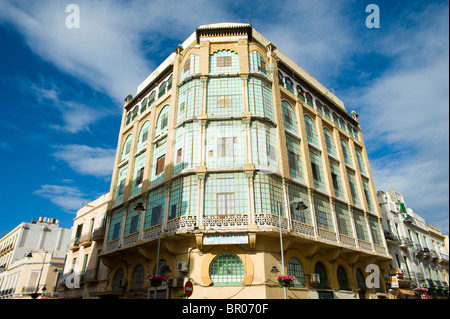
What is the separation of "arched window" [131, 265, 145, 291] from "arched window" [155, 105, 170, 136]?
10.9m

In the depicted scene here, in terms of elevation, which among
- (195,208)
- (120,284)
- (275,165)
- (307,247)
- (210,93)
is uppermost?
(210,93)

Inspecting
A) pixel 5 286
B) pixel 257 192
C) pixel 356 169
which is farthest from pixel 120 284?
pixel 5 286

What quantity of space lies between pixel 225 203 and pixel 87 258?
60.0 ft

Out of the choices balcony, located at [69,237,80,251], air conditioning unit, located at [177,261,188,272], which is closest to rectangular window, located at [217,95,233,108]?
air conditioning unit, located at [177,261,188,272]

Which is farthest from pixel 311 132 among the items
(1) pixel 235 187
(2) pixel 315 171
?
(1) pixel 235 187

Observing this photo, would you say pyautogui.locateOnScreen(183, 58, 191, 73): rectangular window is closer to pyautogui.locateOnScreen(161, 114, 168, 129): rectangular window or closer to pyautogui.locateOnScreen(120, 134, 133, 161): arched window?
pyautogui.locateOnScreen(161, 114, 168, 129): rectangular window

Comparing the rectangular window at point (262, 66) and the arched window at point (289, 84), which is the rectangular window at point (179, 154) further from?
the arched window at point (289, 84)

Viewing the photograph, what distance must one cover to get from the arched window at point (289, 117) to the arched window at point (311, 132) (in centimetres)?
186

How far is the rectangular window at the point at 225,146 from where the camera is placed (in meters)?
19.7

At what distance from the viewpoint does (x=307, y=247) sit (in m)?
19.8

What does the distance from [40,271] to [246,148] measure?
38627mm

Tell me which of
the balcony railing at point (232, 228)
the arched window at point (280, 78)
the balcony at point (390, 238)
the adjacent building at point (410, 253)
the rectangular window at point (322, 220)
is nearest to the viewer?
the balcony railing at point (232, 228)

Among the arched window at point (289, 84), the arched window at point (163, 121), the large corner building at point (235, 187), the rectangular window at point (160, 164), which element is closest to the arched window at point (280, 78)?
the large corner building at point (235, 187)

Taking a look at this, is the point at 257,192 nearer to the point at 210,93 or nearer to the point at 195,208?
the point at 195,208
